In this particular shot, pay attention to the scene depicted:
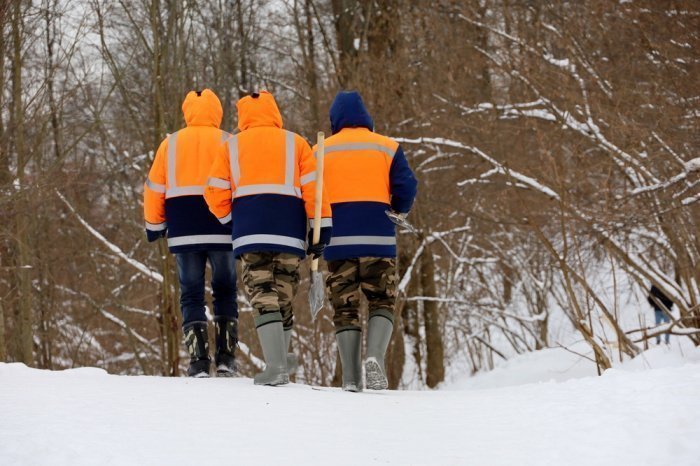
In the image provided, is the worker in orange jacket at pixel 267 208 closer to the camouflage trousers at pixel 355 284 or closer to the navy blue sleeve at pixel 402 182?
the camouflage trousers at pixel 355 284

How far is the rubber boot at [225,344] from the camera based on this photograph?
591 centimetres

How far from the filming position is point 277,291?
17.5ft

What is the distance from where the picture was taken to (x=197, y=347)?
5.83m

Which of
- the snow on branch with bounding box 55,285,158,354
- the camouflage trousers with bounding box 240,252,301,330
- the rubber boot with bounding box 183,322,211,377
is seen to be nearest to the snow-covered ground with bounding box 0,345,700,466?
the camouflage trousers with bounding box 240,252,301,330

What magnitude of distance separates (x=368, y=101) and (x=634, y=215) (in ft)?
18.1

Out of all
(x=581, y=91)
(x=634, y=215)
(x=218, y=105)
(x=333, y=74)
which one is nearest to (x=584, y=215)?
(x=634, y=215)

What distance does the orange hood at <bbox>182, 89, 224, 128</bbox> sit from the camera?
595 centimetres

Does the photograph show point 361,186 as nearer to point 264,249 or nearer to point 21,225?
point 264,249

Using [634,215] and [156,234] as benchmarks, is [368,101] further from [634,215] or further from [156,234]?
[156,234]

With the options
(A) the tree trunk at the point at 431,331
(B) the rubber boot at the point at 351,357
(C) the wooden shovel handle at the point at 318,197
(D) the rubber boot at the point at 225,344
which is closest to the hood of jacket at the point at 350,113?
(C) the wooden shovel handle at the point at 318,197

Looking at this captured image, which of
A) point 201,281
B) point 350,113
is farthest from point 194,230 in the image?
point 350,113

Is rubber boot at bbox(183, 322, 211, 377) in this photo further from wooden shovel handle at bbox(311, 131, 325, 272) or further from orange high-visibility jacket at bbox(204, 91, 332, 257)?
wooden shovel handle at bbox(311, 131, 325, 272)

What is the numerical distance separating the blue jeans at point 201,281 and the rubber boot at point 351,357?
2.76 feet

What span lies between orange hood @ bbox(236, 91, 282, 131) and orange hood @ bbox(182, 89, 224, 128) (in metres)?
0.59
